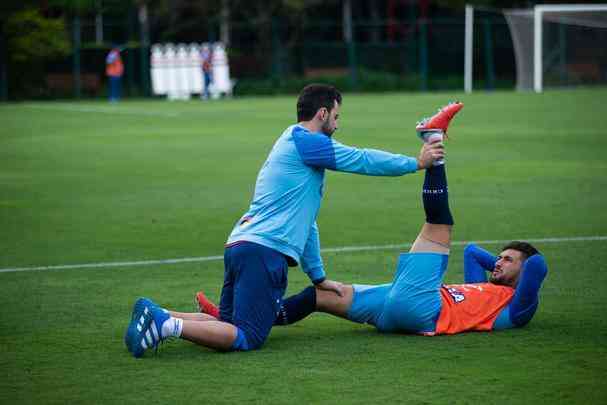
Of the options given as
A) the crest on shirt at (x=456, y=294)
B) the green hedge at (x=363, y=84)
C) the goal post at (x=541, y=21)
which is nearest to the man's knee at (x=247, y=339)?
the crest on shirt at (x=456, y=294)

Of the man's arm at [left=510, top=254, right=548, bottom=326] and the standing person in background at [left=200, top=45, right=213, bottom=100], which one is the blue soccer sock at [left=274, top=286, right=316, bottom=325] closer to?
the man's arm at [left=510, top=254, right=548, bottom=326]

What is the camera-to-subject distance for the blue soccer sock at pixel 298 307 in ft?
24.4

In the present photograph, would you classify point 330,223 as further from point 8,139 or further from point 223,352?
point 8,139

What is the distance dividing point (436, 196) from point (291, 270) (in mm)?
3133

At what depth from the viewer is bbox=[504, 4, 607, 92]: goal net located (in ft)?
136

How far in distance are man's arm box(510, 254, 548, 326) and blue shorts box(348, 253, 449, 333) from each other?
512 mm

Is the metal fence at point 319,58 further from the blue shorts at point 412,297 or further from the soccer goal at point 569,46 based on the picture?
the blue shorts at point 412,297

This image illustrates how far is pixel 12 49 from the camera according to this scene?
152 feet

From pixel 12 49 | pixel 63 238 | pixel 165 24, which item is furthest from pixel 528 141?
pixel 165 24

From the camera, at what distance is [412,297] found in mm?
7195

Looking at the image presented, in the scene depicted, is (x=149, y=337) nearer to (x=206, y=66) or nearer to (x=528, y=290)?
(x=528, y=290)

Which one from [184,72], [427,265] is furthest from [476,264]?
[184,72]

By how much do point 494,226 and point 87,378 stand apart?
6879 millimetres

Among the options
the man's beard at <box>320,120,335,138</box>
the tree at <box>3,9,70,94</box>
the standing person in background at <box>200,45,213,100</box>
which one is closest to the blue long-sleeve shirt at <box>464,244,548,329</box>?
the man's beard at <box>320,120,335,138</box>
